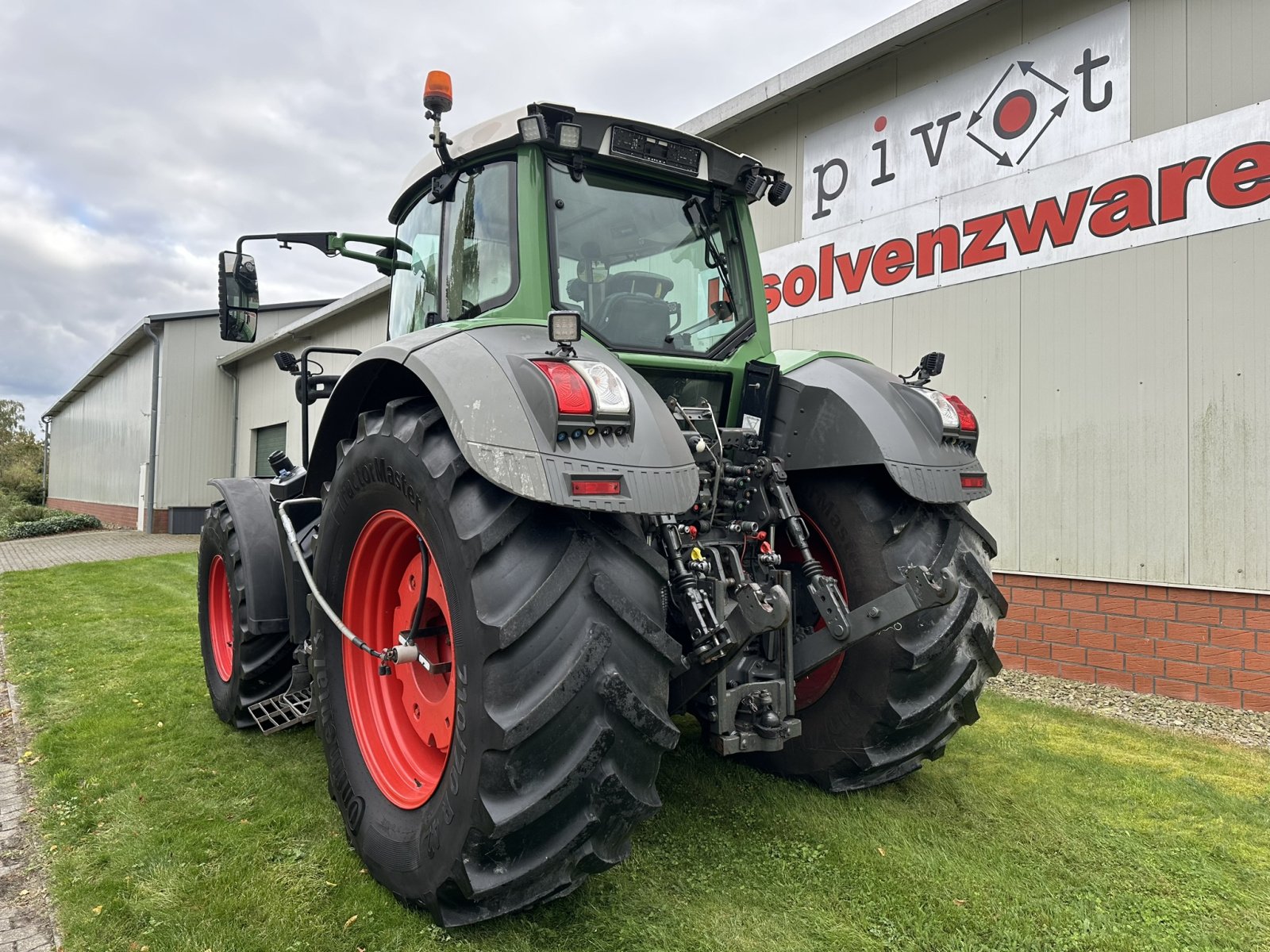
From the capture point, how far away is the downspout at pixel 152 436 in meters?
19.9

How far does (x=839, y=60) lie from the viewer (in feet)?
21.1

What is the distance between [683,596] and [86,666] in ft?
16.8

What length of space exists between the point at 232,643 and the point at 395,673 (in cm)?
175

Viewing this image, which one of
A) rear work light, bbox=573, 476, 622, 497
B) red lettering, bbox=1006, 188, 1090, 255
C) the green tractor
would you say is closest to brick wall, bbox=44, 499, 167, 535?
the green tractor

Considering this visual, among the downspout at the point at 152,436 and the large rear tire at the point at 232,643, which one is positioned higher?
the downspout at the point at 152,436

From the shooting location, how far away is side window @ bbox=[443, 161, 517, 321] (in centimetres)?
281

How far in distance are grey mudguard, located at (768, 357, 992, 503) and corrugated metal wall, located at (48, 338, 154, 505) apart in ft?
70.1

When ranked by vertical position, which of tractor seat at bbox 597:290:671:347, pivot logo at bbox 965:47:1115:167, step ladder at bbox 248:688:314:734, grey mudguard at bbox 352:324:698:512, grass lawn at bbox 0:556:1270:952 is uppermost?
pivot logo at bbox 965:47:1115:167

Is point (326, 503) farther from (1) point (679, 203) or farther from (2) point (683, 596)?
(1) point (679, 203)

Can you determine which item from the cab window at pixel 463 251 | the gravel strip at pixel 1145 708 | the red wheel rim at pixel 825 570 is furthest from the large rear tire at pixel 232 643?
the gravel strip at pixel 1145 708

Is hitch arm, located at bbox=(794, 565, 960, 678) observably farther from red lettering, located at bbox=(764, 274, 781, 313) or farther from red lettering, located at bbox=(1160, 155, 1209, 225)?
red lettering, located at bbox=(764, 274, 781, 313)

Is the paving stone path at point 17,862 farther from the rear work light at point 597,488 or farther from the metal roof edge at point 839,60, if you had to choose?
the metal roof edge at point 839,60

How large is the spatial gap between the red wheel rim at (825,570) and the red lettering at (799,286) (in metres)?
4.29

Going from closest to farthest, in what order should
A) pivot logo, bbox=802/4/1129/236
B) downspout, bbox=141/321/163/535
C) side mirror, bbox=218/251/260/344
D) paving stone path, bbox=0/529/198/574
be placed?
side mirror, bbox=218/251/260/344, pivot logo, bbox=802/4/1129/236, paving stone path, bbox=0/529/198/574, downspout, bbox=141/321/163/535
